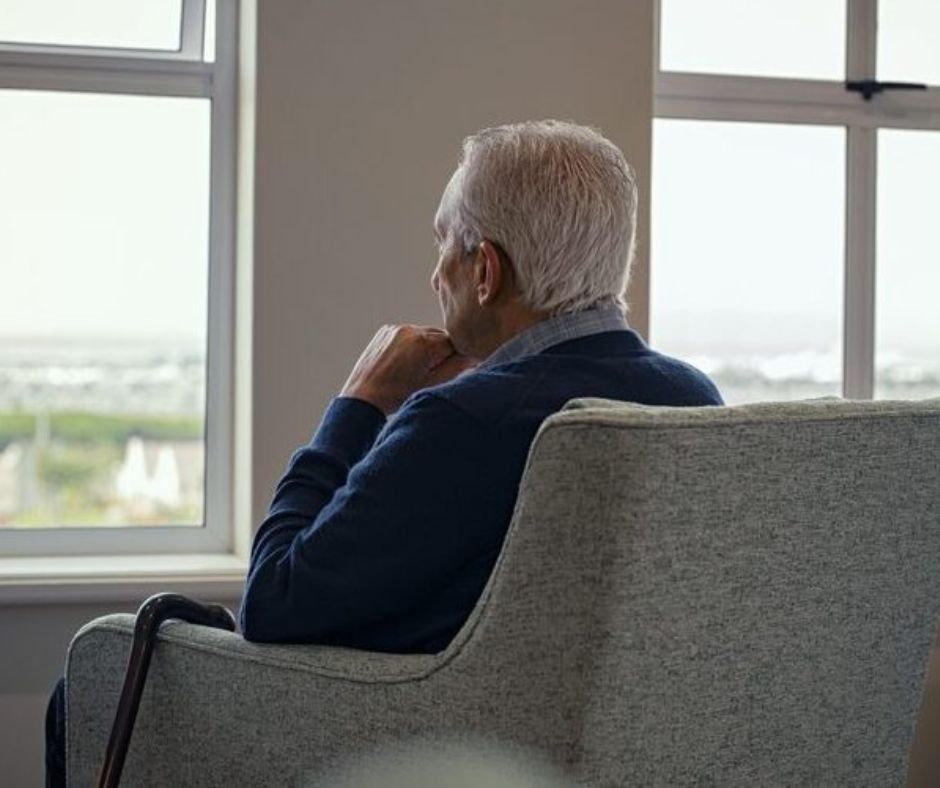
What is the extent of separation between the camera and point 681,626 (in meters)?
1.71

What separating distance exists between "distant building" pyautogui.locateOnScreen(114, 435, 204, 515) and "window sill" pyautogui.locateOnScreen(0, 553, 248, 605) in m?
0.26

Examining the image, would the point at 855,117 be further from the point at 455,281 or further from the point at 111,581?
the point at 455,281

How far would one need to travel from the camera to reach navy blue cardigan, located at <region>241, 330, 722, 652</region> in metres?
1.88

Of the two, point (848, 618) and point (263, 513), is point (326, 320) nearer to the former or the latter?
point (263, 513)

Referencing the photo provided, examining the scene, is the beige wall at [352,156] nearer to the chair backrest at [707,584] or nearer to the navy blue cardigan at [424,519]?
the navy blue cardigan at [424,519]

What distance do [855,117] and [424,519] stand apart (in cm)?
259

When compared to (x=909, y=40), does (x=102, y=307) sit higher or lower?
lower

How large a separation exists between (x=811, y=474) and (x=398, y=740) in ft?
1.73

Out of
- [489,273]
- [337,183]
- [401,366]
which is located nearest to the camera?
[489,273]

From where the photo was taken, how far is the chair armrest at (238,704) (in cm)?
185

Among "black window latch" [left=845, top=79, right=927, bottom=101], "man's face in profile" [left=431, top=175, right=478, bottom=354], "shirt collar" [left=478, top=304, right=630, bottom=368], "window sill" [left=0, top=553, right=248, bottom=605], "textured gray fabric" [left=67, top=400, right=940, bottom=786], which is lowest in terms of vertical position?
"window sill" [left=0, top=553, right=248, bottom=605]

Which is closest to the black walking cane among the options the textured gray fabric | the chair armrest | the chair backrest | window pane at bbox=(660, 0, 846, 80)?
the chair armrest

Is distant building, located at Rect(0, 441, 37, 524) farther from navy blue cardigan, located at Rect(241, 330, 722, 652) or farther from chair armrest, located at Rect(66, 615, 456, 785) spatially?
navy blue cardigan, located at Rect(241, 330, 722, 652)

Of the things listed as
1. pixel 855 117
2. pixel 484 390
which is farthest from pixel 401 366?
pixel 855 117
